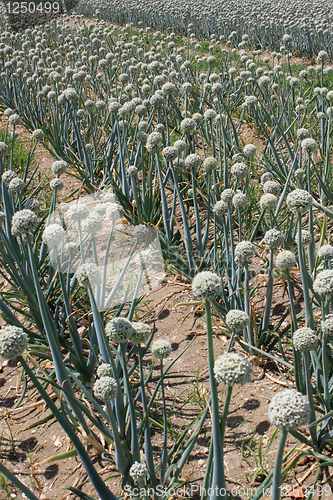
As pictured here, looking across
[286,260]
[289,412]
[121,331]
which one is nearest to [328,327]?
[286,260]

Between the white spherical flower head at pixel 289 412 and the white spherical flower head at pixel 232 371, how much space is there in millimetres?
104

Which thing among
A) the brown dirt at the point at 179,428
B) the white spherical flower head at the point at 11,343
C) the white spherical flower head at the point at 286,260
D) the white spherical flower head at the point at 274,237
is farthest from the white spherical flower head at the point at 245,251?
the white spherical flower head at the point at 11,343

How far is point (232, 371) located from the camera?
1.11 meters

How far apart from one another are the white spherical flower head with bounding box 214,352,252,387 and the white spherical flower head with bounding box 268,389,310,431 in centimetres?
10

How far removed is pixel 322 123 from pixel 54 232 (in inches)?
121

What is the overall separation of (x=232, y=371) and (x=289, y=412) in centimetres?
17

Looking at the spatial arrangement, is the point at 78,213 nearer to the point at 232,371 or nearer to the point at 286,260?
the point at 286,260

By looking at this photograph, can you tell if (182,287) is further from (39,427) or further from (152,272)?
(39,427)

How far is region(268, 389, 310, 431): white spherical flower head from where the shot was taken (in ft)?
3.47

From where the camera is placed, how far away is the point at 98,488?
1392mm

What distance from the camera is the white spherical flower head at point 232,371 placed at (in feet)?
3.64

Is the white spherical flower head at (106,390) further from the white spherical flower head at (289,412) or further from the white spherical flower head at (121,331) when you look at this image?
the white spherical flower head at (289,412)

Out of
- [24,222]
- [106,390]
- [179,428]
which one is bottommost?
[179,428]

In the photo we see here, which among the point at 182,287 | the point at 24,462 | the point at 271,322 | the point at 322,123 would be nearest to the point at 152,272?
the point at 182,287
